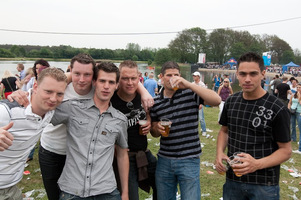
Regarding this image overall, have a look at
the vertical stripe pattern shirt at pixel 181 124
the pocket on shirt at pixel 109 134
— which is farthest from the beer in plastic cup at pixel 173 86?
the pocket on shirt at pixel 109 134

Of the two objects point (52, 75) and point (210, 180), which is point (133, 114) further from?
point (210, 180)

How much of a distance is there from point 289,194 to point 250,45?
9563cm

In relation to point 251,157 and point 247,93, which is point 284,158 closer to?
point 251,157

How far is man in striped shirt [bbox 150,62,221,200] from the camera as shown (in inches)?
101

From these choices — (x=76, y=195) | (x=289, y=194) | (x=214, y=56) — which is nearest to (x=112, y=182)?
(x=76, y=195)

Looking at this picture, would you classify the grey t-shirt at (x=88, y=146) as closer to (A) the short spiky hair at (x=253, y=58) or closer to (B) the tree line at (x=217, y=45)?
(A) the short spiky hair at (x=253, y=58)

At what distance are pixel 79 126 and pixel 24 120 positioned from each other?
0.49 meters

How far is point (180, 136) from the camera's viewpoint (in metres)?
2.65

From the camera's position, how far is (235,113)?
2.49 meters

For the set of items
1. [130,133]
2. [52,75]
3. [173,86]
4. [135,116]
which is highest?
[52,75]

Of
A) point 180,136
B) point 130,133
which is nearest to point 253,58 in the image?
point 180,136

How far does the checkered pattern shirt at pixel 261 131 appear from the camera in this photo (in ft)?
7.10

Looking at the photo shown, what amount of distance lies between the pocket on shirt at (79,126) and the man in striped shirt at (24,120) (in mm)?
229

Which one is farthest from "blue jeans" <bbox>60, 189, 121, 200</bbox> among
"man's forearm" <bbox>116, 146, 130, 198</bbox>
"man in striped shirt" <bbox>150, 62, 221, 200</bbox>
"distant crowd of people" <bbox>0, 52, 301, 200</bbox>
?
"man in striped shirt" <bbox>150, 62, 221, 200</bbox>
